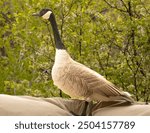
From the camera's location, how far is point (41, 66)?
4164mm

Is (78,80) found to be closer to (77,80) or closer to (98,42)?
(77,80)

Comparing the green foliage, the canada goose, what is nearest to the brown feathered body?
the canada goose

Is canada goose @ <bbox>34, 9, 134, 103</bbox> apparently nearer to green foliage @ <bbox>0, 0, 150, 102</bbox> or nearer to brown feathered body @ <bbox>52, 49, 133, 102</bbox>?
brown feathered body @ <bbox>52, 49, 133, 102</bbox>

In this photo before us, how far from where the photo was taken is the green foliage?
3.86m

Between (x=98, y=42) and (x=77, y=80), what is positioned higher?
(x=77, y=80)

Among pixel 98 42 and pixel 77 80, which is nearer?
pixel 77 80

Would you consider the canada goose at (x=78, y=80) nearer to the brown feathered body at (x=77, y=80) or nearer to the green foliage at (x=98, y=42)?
the brown feathered body at (x=77, y=80)

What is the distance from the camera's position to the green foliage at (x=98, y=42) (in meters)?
3.86

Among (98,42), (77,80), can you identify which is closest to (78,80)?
(77,80)

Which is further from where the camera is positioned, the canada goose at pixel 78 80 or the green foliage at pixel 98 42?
the green foliage at pixel 98 42

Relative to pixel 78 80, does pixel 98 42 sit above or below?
below

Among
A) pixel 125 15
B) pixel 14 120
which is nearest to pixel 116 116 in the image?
pixel 14 120

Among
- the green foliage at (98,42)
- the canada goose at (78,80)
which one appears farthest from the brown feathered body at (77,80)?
the green foliage at (98,42)

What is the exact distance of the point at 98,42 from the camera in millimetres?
4066
